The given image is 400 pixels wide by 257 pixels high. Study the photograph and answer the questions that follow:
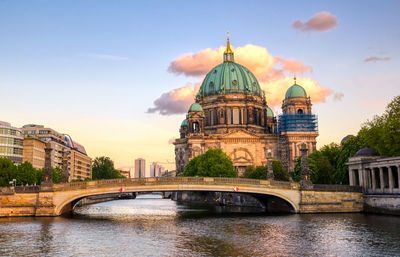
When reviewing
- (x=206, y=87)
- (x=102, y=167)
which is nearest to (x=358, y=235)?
(x=206, y=87)

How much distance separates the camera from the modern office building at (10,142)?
106m

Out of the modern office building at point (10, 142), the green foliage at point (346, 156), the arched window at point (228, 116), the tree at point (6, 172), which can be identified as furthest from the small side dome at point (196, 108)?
the tree at point (6, 172)

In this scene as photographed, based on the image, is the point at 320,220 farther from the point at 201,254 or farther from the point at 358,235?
the point at 201,254

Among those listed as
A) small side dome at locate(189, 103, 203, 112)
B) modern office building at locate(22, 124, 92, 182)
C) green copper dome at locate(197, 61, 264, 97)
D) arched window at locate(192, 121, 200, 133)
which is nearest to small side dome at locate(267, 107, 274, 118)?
green copper dome at locate(197, 61, 264, 97)

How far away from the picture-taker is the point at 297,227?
4812 centimetres

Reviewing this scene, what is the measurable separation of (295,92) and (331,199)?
9119cm

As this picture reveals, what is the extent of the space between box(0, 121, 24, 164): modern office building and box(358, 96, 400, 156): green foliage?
249 feet

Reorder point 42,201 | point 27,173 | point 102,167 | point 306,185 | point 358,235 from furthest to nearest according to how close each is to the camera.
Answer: point 102,167 < point 27,173 < point 306,185 < point 42,201 < point 358,235

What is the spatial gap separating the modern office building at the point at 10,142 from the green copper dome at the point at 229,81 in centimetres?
6869

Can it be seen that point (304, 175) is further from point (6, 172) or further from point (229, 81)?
point (229, 81)

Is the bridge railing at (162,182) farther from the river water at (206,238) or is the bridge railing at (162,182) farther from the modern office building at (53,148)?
the modern office building at (53,148)

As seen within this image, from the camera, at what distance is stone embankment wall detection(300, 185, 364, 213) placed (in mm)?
64125

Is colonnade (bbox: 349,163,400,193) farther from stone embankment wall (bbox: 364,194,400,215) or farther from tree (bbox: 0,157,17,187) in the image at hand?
tree (bbox: 0,157,17,187)

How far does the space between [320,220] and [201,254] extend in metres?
25.2
